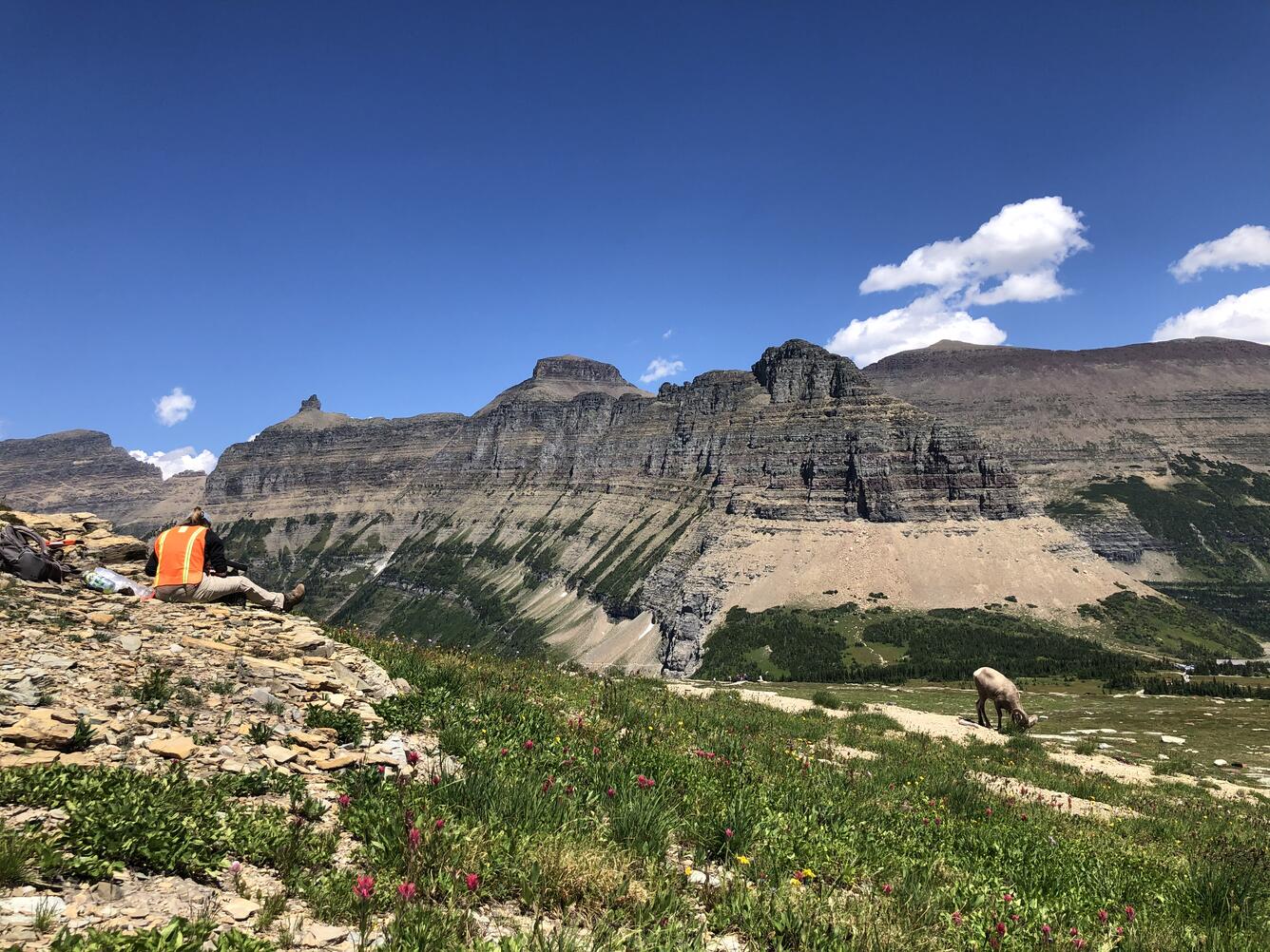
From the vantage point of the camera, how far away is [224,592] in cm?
1485

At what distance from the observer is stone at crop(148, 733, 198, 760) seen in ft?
23.6

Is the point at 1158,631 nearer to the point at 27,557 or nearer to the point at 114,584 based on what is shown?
the point at 114,584

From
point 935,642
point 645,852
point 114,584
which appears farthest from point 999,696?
point 935,642

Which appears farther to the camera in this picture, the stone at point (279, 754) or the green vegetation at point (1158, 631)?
the green vegetation at point (1158, 631)

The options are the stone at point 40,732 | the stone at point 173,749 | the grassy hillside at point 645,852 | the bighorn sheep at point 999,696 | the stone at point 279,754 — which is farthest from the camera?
the bighorn sheep at point 999,696

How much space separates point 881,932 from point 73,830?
6921 millimetres

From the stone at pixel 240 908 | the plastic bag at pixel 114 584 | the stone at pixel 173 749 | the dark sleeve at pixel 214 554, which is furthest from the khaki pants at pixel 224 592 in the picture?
the stone at pixel 240 908

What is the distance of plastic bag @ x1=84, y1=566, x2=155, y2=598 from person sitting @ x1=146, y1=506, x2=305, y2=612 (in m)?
0.43

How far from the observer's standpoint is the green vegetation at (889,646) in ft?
477

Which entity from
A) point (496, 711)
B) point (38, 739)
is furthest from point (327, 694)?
point (38, 739)

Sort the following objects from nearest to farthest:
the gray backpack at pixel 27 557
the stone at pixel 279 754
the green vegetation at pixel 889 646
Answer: the stone at pixel 279 754, the gray backpack at pixel 27 557, the green vegetation at pixel 889 646

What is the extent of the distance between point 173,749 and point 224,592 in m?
8.81

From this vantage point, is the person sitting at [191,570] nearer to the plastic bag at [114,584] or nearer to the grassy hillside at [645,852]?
the plastic bag at [114,584]

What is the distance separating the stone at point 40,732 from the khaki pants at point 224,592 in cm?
800
